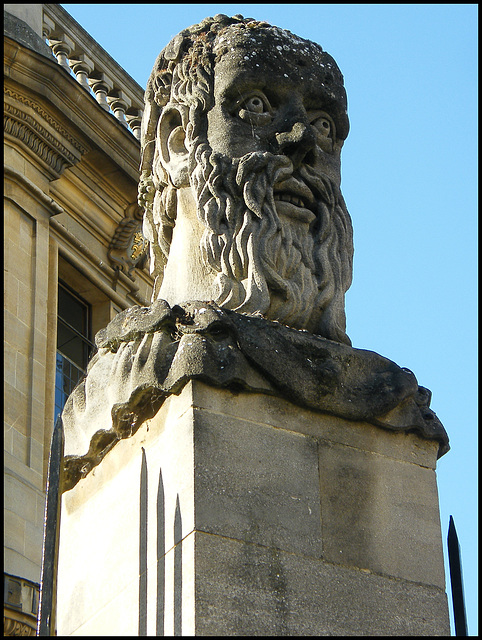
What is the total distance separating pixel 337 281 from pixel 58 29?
13.8 metres

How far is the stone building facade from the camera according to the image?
17.1 meters

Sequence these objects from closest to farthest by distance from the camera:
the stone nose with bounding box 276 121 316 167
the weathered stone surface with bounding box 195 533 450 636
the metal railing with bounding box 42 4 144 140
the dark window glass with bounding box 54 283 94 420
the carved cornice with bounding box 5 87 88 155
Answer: the weathered stone surface with bounding box 195 533 450 636, the stone nose with bounding box 276 121 316 167, the dark window glass with bounding box 54 283 94 420, the carved cornice with bounding box 5 87 88 155, the metal railing with bounding box 42 4 144 140

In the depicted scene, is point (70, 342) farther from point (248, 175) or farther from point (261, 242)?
point (261, 242)

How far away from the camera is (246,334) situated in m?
6.08

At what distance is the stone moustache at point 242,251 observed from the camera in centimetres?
609

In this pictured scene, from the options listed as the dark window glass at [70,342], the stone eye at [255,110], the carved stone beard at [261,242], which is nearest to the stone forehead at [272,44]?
the stone eye at [255,110]

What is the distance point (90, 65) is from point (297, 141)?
13.6m

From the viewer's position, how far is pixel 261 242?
21.7 feet

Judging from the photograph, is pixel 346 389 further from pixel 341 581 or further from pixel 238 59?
pixel 238 59

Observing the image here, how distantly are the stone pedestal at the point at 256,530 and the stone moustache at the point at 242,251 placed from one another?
0.11m

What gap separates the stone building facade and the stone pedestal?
9771 mm

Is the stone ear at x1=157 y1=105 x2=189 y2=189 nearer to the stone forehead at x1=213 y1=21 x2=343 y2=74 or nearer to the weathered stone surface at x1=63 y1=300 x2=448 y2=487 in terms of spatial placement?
the stone forehead at x1=213 y1=21 x2=343 y2=74

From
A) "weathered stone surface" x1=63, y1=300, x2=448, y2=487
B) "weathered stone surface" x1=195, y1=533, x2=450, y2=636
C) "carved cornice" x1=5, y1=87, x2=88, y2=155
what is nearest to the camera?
"weathered stone surface" x1=195, y1=533, x2=450, y2=636

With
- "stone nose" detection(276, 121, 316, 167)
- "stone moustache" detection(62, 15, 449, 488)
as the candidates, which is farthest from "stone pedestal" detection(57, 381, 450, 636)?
"stone nose" detection(276, 121, 316, 167)
